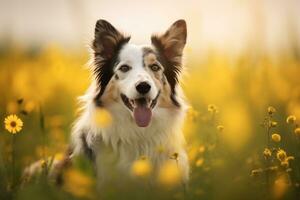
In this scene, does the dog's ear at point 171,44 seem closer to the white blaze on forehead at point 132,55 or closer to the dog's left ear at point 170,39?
the dog's left ear at point 170,39

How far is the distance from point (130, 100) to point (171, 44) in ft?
2.37

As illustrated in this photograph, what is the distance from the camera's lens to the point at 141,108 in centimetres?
561

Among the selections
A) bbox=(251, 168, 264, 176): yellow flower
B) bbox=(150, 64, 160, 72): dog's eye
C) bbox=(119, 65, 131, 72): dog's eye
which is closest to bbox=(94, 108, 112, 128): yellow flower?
bbox=(119, 65, 131, 72): dog's eye

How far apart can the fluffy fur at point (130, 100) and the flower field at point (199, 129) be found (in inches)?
4.4

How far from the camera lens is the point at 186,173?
215 inches

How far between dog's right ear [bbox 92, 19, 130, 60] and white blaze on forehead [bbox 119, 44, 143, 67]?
0.11 m

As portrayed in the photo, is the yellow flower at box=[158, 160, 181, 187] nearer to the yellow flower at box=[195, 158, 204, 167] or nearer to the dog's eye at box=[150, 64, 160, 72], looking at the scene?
the yellow flower at box=[195, 158, 204, 167]

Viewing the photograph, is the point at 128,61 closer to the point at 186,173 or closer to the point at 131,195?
the point at 186,173

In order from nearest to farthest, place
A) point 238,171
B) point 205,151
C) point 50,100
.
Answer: point 238,171 < point 205,151 < point 50,100

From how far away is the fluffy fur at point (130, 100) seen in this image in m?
5.65

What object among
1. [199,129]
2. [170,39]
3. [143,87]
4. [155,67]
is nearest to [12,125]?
[143,87]

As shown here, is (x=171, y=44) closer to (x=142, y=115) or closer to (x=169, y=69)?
(x=169, y=69)

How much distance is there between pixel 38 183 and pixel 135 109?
140 centimetres

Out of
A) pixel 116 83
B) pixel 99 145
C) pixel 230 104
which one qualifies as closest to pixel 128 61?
pixel 116 83
